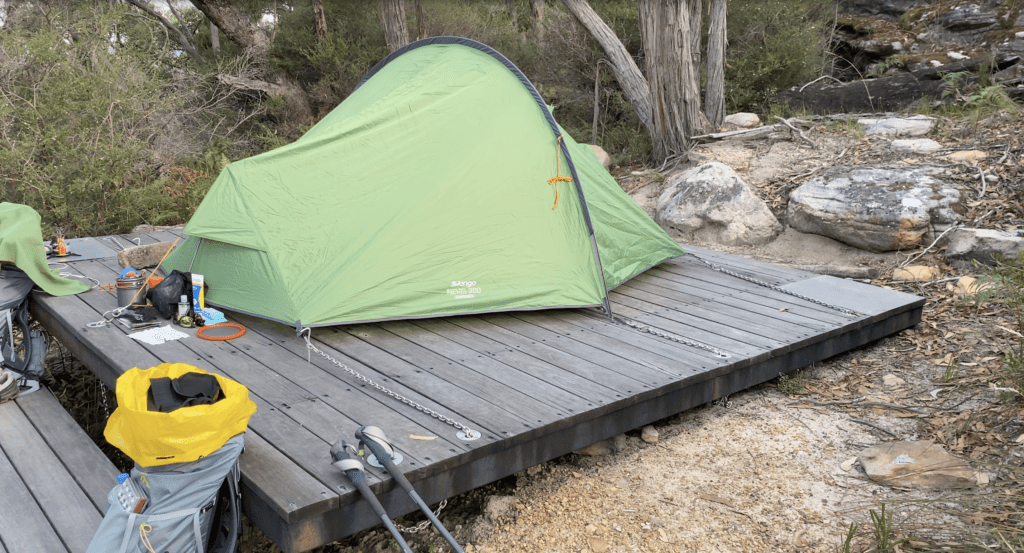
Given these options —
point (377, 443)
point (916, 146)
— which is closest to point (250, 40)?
point (916, 146)

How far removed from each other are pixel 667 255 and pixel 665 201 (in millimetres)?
1658

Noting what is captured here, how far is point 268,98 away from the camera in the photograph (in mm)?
11117

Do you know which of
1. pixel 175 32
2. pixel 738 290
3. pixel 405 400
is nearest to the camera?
pixel 405 400

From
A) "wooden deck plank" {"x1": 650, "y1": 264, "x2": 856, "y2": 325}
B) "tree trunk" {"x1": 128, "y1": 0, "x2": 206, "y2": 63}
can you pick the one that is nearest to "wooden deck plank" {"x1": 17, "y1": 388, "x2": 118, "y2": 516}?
"wooden deck plank" {"x1": 650, "y1": 264, "x2": 856, "y2": 325}

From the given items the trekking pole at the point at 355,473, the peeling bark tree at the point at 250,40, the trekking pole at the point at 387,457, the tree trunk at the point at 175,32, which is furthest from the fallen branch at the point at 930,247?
the tree trunk at the point at 175,32

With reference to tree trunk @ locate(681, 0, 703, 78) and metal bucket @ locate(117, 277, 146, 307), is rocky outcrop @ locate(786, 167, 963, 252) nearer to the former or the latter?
tree trunk @ locate(681, 0, 703, 78)

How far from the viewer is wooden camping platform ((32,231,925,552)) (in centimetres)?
235

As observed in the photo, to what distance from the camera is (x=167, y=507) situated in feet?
6.75

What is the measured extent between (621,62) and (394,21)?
4.23 m

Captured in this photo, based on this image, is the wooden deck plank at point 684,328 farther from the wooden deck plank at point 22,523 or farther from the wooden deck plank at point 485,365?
the wooden deck plank at point 22,523

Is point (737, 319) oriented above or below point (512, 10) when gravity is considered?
below

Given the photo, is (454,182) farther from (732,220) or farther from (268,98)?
(268,98)

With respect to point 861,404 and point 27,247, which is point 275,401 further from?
point 861,404

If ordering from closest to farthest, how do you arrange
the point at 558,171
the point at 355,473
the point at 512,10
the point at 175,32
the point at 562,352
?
the point at 355,473 → the point at 562,352 → the point at 558,171 → the point at 175,32 → the point at 512,10
